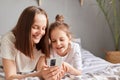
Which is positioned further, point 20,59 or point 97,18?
point 97,18

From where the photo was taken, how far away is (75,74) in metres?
Result: 1.64

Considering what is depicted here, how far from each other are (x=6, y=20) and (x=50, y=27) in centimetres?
146

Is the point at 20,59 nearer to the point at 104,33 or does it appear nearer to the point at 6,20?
the point at 6,20

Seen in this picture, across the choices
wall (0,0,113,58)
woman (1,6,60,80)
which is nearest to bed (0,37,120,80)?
woman (1,6,60,80)

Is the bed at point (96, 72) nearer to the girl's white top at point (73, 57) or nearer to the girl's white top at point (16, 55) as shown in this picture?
the girl's white top at point (73, 57)

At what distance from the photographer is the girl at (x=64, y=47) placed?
65.1 inches

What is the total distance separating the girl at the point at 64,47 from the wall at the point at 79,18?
1.44m

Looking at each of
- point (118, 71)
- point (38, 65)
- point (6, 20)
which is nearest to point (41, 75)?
point (38, 65)

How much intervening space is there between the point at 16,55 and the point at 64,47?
32 centimetres

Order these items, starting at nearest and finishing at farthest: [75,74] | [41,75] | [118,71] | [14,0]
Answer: [41,75], [75,74], [118,71], [14,0]

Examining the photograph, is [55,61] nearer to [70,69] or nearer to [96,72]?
[70,69]

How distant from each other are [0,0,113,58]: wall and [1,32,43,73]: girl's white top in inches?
55.4

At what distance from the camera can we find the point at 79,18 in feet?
10.8

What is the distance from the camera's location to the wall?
3041 millimetres
